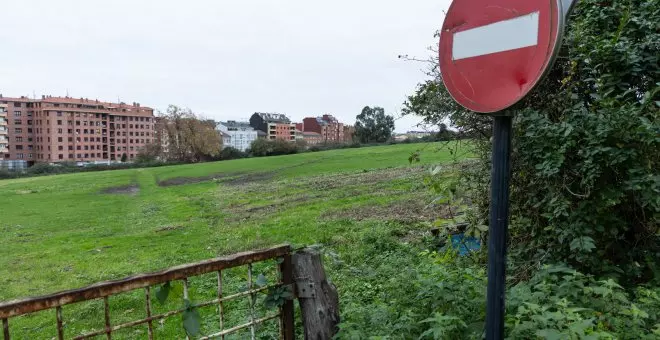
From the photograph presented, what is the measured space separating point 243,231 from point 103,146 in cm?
10182

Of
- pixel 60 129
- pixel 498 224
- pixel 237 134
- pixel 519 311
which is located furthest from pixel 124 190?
pixel 237 134

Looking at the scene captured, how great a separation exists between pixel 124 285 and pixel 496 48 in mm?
1993

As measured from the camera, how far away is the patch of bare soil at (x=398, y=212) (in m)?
9.80

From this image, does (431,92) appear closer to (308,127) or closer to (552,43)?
(552,43)

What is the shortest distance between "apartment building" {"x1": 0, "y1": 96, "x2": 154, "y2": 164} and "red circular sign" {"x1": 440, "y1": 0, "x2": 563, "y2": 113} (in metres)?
96.4

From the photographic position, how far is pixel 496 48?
192cm

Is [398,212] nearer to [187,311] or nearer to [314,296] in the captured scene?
[314,296]

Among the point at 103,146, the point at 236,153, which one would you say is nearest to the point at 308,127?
the point at 103,146

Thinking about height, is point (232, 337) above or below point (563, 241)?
below

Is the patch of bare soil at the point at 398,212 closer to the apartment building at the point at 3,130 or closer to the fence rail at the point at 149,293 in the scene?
the fence rail at the point at 149,293

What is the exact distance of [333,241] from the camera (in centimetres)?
858

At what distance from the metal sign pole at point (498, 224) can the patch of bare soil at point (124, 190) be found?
92.8 feet

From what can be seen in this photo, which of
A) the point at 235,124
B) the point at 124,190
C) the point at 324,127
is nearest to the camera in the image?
the point at 124,190

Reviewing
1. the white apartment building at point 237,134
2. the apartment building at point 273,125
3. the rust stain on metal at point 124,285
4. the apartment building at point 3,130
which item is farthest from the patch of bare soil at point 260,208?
the apartment building at point 273,125
